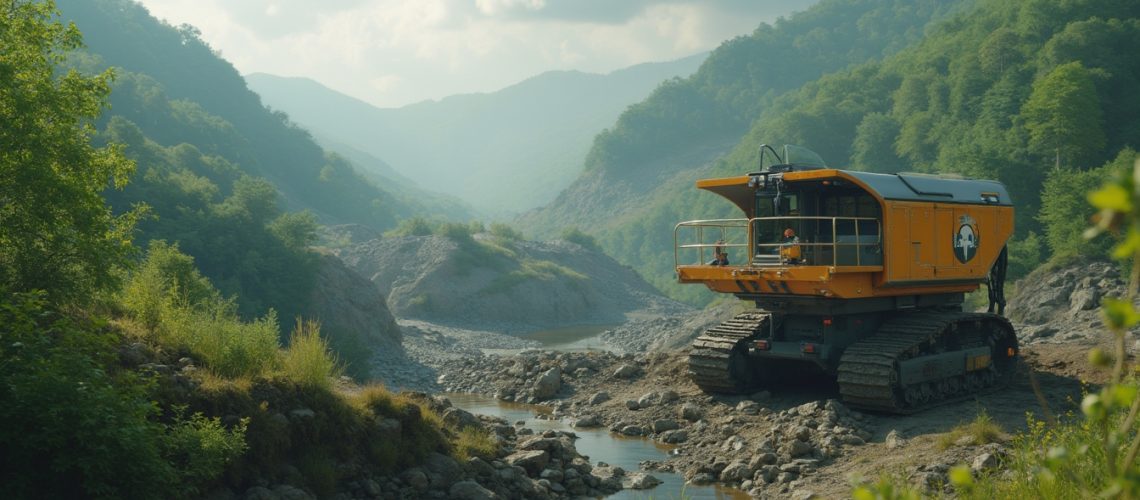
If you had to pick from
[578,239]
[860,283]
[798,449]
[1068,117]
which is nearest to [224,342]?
→ [798,449]

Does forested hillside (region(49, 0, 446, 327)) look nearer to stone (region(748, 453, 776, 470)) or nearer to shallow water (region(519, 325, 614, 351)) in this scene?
stone (region(748, 453, 776, 470))

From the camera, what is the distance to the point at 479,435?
525 inches

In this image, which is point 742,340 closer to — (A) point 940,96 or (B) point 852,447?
(B) point 852,447

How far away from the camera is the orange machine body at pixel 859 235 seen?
47.7ft

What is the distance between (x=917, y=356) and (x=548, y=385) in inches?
315

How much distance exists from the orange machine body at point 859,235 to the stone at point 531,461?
4044 mm

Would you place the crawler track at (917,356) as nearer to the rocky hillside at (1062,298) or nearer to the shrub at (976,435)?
the shrub at (976,435)

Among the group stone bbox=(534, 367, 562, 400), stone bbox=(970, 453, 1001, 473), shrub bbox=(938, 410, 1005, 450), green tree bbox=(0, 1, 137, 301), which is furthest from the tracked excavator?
green tree bbox=(0, 1, 137, 301)

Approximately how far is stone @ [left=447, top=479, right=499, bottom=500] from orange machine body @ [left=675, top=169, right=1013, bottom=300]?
523cm

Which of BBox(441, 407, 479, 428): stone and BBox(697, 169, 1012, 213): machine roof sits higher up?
BBox(697, 169, 1012, 213): machine roof

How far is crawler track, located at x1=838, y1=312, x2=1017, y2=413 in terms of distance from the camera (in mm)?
14062

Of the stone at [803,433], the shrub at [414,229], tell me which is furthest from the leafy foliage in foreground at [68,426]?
the shrub at [414,229]

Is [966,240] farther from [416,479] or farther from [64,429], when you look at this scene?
[64,429]

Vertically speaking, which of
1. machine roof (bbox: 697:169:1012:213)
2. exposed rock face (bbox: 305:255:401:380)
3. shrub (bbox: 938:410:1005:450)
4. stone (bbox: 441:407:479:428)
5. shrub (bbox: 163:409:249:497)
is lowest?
exposed rock face (bbox: 305:255:401:380)
